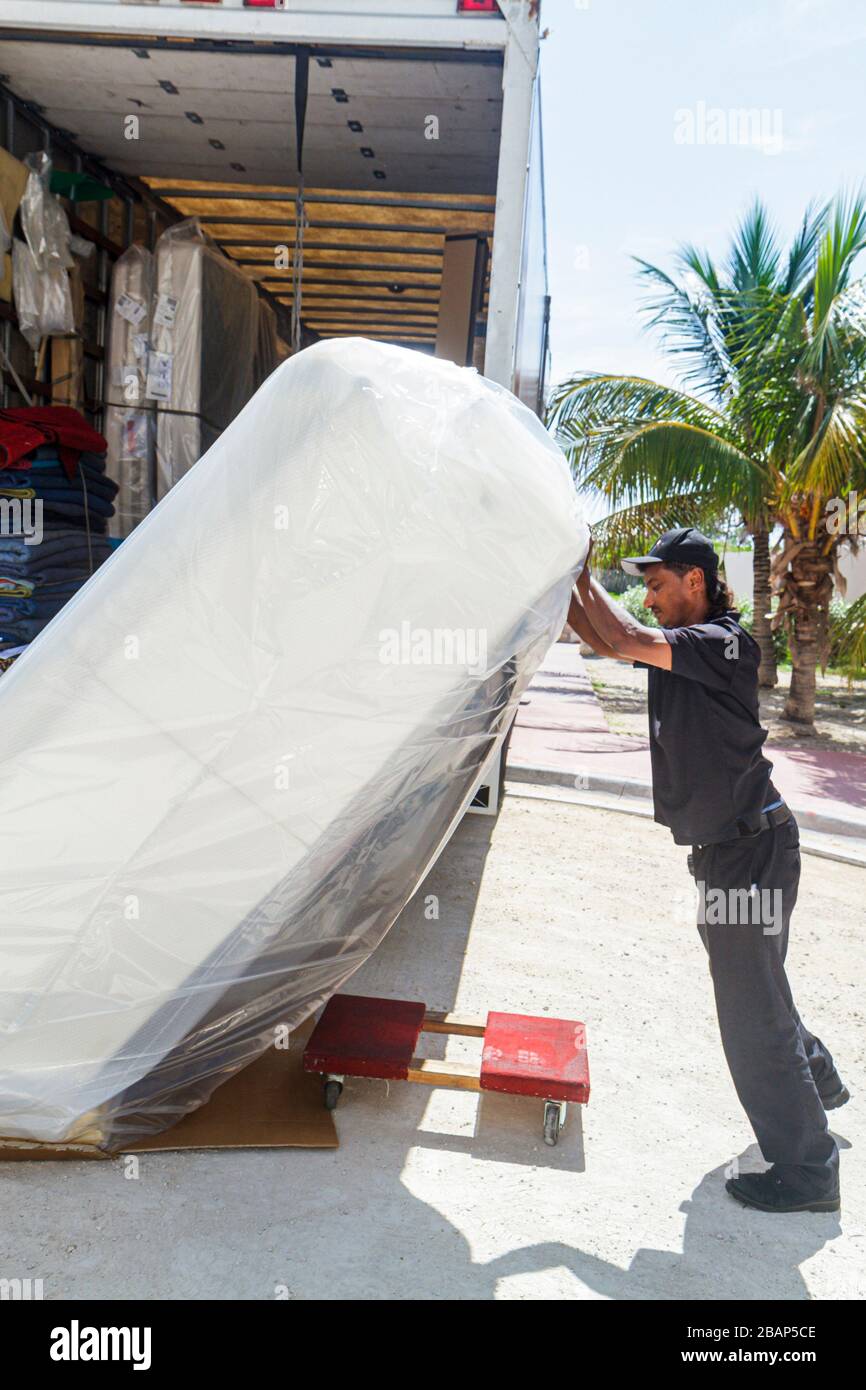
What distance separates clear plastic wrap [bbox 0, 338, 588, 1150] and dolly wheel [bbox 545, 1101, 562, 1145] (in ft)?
3.24

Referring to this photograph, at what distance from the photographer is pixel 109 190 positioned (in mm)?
5250

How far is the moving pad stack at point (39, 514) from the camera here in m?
4.49

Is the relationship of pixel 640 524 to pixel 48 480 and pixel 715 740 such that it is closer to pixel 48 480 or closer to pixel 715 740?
pixel 48 480

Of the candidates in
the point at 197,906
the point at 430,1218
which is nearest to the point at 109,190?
the point at 197,906

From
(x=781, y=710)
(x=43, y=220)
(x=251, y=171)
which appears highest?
(x=251, y=171)

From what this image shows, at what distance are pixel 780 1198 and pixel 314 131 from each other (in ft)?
15.4

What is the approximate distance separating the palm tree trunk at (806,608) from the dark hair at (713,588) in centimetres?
840

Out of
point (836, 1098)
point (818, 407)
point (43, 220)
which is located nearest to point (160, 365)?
point (43, 220)

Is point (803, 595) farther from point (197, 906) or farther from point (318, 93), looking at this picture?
point (197, 906)

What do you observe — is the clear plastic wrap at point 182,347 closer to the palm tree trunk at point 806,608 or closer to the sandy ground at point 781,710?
the sandy ground at point 781,710

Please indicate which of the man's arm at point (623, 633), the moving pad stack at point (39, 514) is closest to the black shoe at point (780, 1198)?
the man's arm at point (623, 633)

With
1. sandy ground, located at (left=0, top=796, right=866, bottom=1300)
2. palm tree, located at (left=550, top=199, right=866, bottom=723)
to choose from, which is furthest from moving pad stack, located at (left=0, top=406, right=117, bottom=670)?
palm tree, located at (left=550, top=199, right=866, bottom=723)

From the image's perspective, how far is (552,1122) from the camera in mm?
2916
